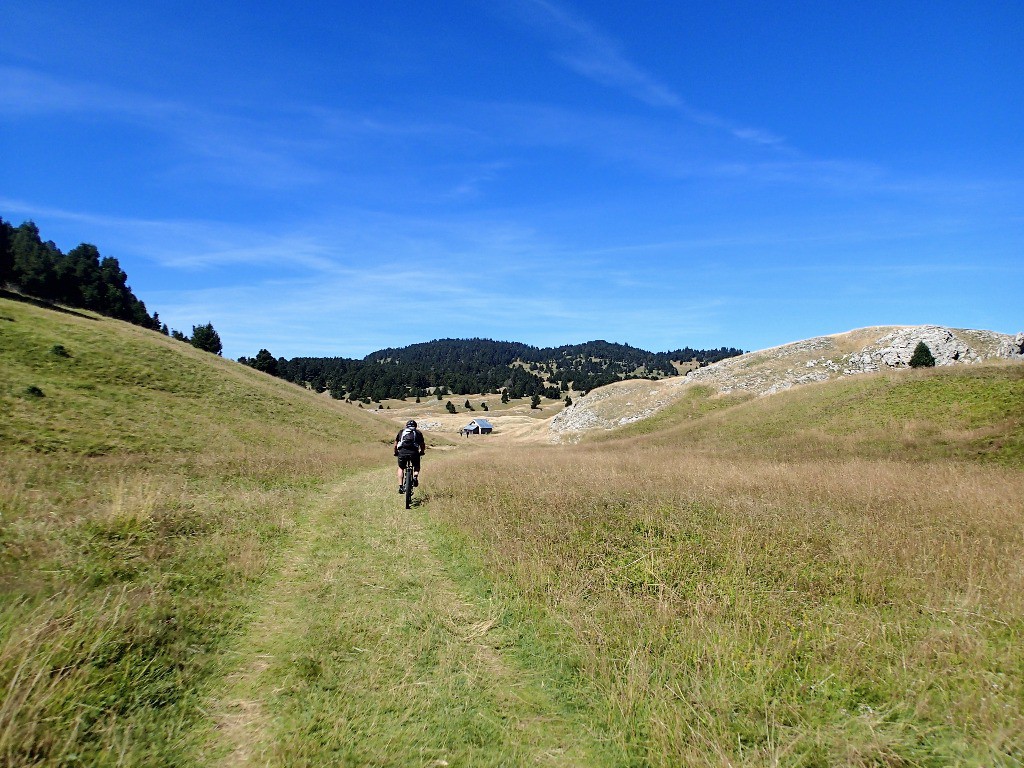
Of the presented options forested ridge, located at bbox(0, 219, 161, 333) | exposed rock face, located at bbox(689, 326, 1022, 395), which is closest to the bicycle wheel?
exposed rock face, located at bbox(689, 326, 1022, 395)

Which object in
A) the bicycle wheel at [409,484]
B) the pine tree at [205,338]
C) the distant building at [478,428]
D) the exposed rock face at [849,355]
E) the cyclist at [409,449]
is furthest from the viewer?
the distant building at [478,428]

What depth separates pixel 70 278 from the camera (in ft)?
298

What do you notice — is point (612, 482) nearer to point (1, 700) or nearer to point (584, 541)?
point (584, 541)

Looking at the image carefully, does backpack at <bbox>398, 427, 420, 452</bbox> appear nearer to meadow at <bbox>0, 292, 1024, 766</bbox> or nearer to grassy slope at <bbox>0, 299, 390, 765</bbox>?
meadow at <bbox>0, 292, 1024, 766</bbox>

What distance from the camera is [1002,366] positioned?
28047 millimetres

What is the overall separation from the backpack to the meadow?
2.12 metres

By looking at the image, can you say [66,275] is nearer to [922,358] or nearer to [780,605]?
[780,605]

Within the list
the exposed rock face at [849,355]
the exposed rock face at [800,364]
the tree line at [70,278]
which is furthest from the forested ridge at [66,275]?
the exposed rock face at [849,355]

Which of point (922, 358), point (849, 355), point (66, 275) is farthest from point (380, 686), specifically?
point (66, 275)

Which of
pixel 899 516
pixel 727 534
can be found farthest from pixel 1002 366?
pixel 727 534

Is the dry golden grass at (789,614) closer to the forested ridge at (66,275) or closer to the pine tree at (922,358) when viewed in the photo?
the pine tree at (922,358)

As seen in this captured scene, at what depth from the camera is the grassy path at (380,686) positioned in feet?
11.9

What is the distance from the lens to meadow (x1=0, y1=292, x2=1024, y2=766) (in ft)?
11.8

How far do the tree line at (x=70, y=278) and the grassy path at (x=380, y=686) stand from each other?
111307mm
